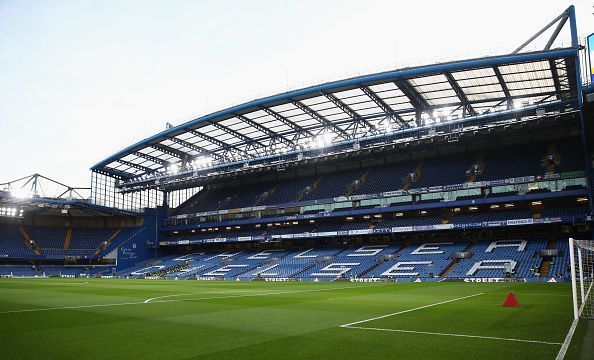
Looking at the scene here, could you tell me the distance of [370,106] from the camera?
2019 inches

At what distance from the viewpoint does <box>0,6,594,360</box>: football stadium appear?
11.8m

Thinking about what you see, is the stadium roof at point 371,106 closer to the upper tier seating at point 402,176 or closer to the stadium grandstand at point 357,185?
the stadium grandstand at point 357,185

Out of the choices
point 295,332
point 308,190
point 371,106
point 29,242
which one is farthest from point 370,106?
point 29,242

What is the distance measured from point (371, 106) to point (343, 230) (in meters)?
17.7

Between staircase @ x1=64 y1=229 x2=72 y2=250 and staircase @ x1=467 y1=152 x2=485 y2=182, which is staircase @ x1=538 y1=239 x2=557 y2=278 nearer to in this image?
staircase @ x1=467 y1=152 x2=485 y2=182

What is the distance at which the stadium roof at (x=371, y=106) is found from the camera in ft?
139

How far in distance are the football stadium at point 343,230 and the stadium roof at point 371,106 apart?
0.26 metres

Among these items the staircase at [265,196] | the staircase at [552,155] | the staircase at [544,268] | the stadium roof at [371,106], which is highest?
the stadium roof at [371,106]

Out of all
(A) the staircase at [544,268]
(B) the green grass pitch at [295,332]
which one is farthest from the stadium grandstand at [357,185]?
(B) the green grass pitch at [295,332]

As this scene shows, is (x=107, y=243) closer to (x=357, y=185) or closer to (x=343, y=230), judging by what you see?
(x=343, y=230)

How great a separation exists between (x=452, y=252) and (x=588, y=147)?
16.9 m

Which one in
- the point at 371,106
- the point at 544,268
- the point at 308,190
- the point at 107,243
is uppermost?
the point at 371,106

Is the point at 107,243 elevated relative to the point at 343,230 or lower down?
lower down

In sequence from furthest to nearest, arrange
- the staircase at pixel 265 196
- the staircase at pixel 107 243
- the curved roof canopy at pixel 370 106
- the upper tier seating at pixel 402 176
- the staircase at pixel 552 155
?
the staircase at pixel 107 243 < the staircase at pixel 265 196 < the upper tier seating at pixel 402 176 < the staircase at pixel 552 155 < the curved roof canopy at pixel 370 106
